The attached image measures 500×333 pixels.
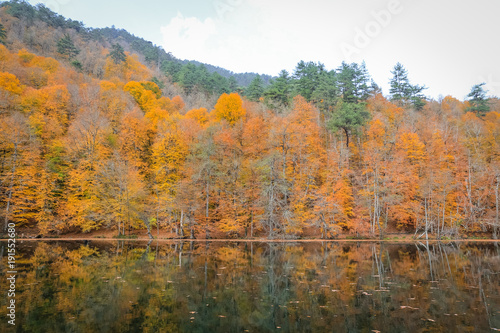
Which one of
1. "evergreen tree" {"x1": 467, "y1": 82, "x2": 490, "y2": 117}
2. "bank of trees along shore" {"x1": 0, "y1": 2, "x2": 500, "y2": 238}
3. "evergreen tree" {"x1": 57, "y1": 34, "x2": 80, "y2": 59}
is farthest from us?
"evergreen tree" {"x1": 57, "y1": 34, "x2": 80, "y2": 59}

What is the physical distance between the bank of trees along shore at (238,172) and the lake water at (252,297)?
19.3 metres

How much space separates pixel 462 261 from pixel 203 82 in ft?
244

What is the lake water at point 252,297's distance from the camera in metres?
7.57

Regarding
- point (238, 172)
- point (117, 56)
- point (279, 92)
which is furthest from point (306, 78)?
point (117, 56)

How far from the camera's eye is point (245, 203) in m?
37.4

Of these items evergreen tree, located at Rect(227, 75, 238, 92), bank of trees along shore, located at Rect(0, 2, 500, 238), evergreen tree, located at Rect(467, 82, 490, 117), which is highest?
evergreen tree, located at Rect(227, 75, 238, 92)

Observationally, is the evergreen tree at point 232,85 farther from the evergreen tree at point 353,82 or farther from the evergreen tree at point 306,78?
the evergreen tree at point 353,82

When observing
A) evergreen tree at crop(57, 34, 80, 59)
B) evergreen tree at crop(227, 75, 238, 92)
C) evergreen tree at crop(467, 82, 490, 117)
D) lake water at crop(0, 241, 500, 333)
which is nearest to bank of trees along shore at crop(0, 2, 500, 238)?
evergreen tree at crop(467, 82, 490, 117)

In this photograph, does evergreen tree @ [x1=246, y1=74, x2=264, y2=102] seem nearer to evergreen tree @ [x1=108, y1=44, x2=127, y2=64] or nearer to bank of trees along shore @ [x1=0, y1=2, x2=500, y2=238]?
bank of trees along shore @ [x1=0, y1=2, x2=500, y2=238]

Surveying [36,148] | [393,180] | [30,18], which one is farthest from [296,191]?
[30,18]

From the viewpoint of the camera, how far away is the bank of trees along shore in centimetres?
3512

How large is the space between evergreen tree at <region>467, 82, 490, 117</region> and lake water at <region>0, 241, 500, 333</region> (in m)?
54.6

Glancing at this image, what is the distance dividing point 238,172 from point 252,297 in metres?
27.9

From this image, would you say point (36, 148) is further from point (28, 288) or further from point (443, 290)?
point (443, 290)
